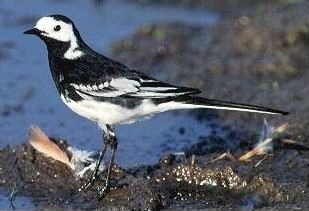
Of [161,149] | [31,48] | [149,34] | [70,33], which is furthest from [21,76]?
[70,33]

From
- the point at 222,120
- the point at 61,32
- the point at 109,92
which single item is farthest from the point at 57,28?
the point at 222,120

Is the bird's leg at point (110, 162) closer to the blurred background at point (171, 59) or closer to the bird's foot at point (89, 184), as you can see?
the bird's foot at point (89, 184)

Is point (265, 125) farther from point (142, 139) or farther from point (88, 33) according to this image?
point (88, 33)

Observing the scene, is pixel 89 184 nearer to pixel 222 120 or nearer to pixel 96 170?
pixel 96 170

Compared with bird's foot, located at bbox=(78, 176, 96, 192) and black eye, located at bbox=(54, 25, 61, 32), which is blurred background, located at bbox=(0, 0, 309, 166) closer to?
bird's foot, located at bbox=(78, 176, 96, 192)

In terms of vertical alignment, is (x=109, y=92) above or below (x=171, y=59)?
above

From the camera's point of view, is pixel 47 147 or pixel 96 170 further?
pixel 47 147

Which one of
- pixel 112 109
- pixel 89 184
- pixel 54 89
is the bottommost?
pixel 89 184
